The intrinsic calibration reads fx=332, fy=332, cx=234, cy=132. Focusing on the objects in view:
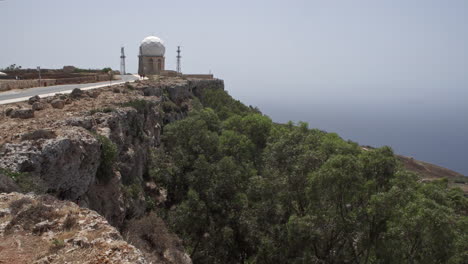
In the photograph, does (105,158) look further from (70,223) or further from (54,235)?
(54,235)

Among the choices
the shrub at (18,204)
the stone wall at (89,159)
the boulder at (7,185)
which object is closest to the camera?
the shrub at (18,204)

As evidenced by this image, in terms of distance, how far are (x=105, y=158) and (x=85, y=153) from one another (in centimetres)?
193

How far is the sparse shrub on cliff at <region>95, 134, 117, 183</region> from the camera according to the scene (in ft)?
49.0

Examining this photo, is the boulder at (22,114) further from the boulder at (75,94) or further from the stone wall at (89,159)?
the boulder at (75,94)

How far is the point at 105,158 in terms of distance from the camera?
1505 cm

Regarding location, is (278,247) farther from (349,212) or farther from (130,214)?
(130,214)

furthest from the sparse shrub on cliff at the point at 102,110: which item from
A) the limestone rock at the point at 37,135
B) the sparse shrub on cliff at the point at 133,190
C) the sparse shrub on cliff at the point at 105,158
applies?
the limestone rock at the point at 37,135

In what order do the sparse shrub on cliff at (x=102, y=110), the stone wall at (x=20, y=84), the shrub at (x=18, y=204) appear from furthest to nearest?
the stone wall at (x=20, y=84), the sparse shrub on cliff at (x=102, y=110), the shrub at (x=18, y=204)

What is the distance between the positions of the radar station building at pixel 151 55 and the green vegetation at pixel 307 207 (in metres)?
47.8

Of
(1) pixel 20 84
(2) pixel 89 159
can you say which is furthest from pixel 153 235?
(1) pixel 20 84

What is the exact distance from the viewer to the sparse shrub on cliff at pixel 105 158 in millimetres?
14930

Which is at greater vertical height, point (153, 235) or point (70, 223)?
point (70, 223)

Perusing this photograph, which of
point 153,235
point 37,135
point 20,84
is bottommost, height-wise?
point 153,235

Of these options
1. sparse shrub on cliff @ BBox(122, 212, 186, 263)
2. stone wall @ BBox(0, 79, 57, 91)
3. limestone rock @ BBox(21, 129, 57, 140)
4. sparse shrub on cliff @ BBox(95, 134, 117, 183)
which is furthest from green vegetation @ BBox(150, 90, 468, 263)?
stone wall @ BBox(0, 79, 57, 91)
